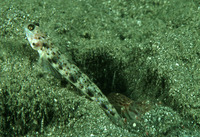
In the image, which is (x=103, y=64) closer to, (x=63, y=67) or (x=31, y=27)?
(x=63, y=67)

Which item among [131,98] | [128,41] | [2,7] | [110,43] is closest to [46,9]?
[2,7]

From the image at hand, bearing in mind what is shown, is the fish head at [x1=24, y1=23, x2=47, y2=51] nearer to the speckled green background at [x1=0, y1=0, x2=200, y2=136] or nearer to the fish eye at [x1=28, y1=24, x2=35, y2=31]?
the fish eye at [x1=28, y1=24, x2=35, y2=31]

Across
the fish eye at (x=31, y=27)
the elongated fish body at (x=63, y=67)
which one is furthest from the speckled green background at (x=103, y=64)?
the fish eye at (x=31, y=27)

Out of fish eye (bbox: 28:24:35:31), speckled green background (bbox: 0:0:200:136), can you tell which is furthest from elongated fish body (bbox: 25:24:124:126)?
speckled green background (bbox: 0:0:200:136)

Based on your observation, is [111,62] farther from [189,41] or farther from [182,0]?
[182,0]

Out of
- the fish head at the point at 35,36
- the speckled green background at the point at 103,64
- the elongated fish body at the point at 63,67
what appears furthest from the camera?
the fish head at the point at 35,36

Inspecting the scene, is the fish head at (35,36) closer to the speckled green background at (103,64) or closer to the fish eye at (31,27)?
the fish eye at (31,27)

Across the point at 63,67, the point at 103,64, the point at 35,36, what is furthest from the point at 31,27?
the point at 103,64
